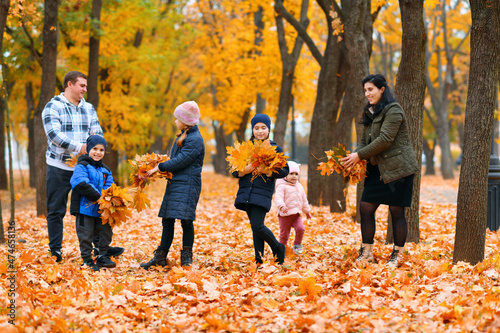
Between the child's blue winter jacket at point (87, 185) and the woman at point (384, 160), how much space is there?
107 inches

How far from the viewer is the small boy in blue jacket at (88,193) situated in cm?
520

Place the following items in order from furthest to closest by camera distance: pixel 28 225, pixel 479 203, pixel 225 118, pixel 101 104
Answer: pixel 225 118
pixel 101 104
pixel 28 225
pixel 479 203

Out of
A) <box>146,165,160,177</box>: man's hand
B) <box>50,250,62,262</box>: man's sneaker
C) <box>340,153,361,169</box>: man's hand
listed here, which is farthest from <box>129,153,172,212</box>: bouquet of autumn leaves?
<box>340,153,361,169</box>: man's hand

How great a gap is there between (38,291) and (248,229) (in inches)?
198

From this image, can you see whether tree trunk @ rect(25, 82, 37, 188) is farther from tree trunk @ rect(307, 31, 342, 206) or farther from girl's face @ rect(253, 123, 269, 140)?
girl's face @ rect(253, 123, 269, 140)

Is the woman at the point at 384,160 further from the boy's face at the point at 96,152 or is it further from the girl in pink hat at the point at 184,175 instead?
the boy's face at the point at 96,152

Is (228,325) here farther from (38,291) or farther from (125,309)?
(38,291)

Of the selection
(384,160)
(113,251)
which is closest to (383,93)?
(384,160)

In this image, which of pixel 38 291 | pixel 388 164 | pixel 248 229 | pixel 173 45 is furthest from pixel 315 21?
pixel 38 291

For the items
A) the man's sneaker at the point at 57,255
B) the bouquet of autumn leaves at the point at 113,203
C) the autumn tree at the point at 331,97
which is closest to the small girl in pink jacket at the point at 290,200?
the bouquet of autumn leaves at the point at 113,203

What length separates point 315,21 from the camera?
18.5m

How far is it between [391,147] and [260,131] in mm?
1393

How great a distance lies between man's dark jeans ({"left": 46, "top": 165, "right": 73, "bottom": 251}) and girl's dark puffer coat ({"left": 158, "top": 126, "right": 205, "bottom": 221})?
50.3 inches

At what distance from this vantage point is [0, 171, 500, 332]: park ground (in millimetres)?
3416
